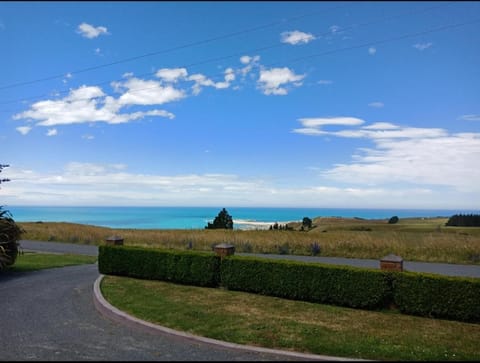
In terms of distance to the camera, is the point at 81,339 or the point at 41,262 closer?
the point at 81,339

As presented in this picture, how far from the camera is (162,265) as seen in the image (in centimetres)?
1248

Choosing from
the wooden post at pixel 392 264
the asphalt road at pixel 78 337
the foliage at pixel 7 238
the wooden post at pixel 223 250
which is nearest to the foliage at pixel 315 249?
the wooden post at pixel 223 250

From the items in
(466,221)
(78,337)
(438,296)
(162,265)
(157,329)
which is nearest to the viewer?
(78,337)

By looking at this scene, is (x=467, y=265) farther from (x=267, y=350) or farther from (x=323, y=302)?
(x=267, y=350)

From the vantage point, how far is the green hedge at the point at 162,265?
463 inches

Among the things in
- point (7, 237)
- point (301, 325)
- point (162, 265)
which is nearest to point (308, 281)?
point (301, 325)

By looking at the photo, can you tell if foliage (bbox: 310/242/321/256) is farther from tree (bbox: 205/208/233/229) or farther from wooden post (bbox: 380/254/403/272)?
tree (bbox: 205/208/233/229)

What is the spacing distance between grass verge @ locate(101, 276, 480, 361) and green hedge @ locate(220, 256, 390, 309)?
0.33 meters

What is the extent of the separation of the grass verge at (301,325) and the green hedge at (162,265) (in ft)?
3.28

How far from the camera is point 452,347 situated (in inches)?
259

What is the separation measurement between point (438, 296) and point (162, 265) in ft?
25.0

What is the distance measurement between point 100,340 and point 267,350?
272 centimetres

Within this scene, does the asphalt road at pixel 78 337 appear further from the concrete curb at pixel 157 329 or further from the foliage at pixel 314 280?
the foliage at pixel 314 280

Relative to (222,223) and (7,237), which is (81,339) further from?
(222,223)
